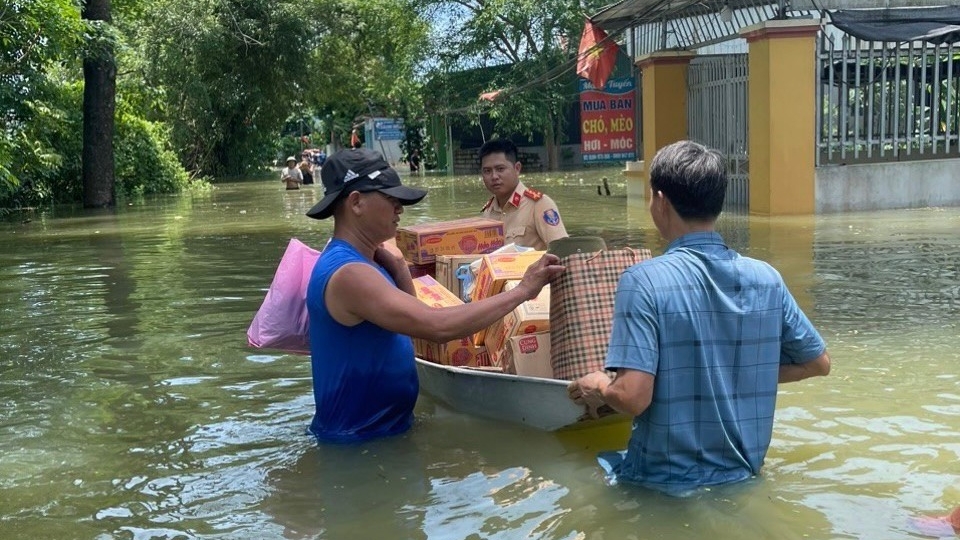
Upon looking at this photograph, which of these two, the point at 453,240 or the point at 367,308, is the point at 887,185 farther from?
the point at 367,308

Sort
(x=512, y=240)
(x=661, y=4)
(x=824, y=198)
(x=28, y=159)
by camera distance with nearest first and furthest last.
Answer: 1. (x=512, y=240)
2. (x=824, y=198)
3. (x=661, y=4)
4. (x=28, y=159)

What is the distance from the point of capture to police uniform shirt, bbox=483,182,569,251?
298 inches

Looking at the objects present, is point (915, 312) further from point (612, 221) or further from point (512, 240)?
point (612, 221)

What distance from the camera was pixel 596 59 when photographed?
22531 mm

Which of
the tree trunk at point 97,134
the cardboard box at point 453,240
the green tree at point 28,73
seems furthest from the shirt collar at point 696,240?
the tree trunk at point 97,134

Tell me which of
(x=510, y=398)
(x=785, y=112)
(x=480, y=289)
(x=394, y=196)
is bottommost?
(x=510, y=398)

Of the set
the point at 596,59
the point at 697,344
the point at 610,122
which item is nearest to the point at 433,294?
the point at 697,344

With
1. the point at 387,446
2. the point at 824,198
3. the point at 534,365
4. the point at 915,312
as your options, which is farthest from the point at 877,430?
the point at 824,198

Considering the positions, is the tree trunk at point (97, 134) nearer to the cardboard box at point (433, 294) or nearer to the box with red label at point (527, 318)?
the cardboard box at point (433, 294)

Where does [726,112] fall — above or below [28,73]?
below

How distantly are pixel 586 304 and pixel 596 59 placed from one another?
18.2 meters

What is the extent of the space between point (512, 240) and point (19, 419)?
3.38 metres

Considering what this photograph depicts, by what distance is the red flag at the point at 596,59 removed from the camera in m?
22.5

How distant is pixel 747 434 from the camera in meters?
3.99
